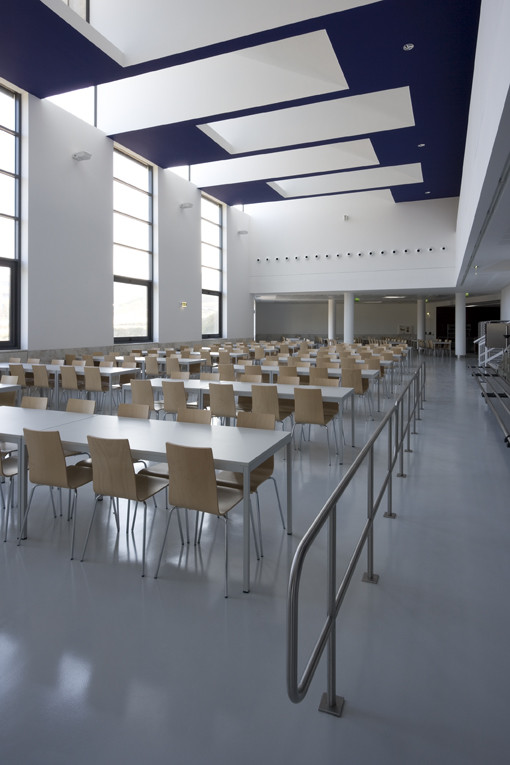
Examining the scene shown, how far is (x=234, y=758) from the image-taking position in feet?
5.35

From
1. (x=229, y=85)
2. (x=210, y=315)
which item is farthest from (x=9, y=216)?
(x=210, y=315)

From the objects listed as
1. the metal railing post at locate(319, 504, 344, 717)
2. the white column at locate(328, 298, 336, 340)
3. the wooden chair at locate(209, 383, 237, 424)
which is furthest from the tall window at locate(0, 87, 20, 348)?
the white column at locate(328, 298, 336, 340)

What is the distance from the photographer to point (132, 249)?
12.9m

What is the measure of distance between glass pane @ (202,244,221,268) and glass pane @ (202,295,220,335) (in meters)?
1.03

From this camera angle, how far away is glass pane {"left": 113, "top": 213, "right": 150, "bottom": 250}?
485 inches

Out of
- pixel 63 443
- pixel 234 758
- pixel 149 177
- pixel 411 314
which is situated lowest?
pixel 234 758

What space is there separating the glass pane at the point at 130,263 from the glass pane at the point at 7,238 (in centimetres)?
298

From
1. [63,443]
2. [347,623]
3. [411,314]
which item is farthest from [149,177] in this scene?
[411,314]

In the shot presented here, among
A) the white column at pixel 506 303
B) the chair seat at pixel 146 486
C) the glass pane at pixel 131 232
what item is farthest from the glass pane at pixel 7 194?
the white column at pixel 506 303

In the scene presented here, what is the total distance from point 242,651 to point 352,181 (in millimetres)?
15222

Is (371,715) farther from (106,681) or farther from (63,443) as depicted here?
(63,443)

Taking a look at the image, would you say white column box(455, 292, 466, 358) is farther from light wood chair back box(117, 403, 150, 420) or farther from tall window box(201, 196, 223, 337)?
light wood chair back box(117, 403, 150, 420)

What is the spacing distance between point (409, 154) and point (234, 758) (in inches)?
516

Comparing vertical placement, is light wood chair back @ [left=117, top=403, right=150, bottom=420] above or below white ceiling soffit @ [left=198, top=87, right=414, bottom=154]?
below
